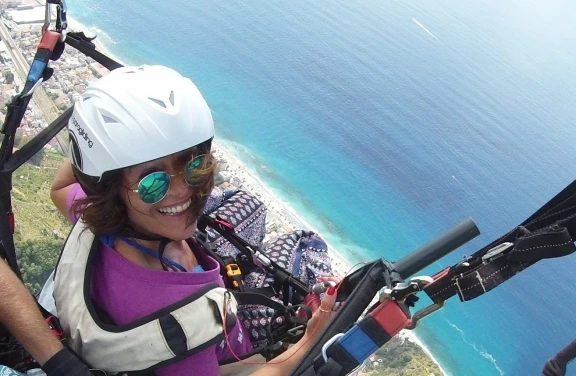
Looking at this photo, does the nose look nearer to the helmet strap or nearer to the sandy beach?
the helmet strap

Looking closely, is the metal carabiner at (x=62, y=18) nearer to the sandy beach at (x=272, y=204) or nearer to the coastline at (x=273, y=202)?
the sandy beach at (x=272, y=204)

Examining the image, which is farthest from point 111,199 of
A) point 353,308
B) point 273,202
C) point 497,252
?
point 273,202

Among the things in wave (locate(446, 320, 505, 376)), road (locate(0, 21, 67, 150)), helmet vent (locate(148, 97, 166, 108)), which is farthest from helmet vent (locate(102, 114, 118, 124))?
wave (locate(446, 320, 505, 376))

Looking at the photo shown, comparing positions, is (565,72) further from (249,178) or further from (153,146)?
(153,146)

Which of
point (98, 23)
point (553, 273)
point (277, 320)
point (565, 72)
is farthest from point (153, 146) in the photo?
point (565, 72)

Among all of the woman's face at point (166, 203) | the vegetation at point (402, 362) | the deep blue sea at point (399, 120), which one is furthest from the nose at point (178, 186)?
the deep blue sea at point (399, 120)

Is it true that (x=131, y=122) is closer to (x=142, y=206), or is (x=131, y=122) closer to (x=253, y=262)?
(x=142, y=206)
